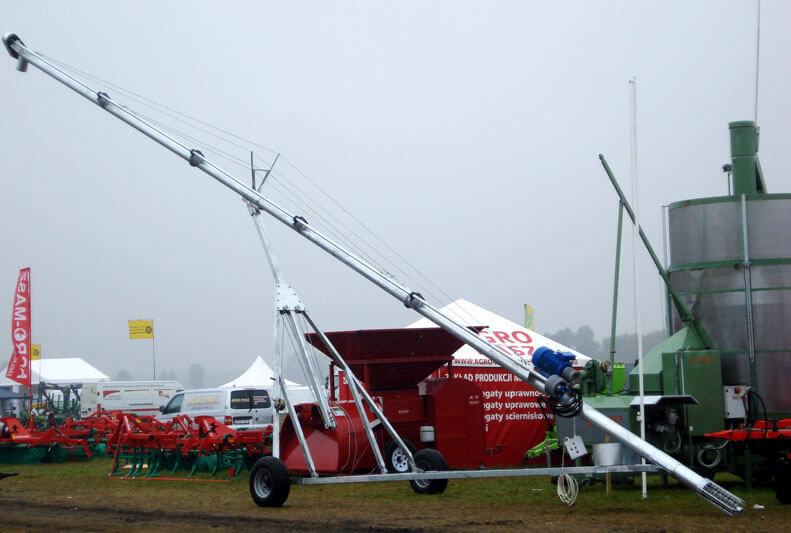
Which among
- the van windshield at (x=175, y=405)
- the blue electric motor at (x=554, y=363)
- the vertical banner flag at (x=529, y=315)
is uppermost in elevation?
the vertical banner flag at (x=529, y=315)

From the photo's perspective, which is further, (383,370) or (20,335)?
(20,335)

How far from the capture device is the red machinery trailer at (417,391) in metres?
17.6

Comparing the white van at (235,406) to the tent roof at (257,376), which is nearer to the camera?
the white van at (235,406)

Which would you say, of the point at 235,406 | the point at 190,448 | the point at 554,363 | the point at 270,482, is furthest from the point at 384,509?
the point at 235,406

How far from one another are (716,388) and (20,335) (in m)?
25.4

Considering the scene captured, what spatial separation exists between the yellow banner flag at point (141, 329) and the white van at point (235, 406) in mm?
29837

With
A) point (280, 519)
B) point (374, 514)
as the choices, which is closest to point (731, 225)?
point (374, 514)

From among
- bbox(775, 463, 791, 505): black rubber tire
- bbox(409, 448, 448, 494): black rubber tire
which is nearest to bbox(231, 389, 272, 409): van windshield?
bbox(409, 448, 448, 494): black rubber tire

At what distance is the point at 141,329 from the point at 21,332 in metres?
21.9

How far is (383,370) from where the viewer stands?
1808cm

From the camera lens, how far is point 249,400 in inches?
979

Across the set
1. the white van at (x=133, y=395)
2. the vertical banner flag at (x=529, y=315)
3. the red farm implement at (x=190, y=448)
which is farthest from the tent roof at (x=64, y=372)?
the red farm implement at (x=190, y=448)

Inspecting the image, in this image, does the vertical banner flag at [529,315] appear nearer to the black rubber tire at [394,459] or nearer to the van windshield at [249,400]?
the van windshield at [249,400]

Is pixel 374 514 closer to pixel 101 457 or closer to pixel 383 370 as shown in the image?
pixel 383 370
